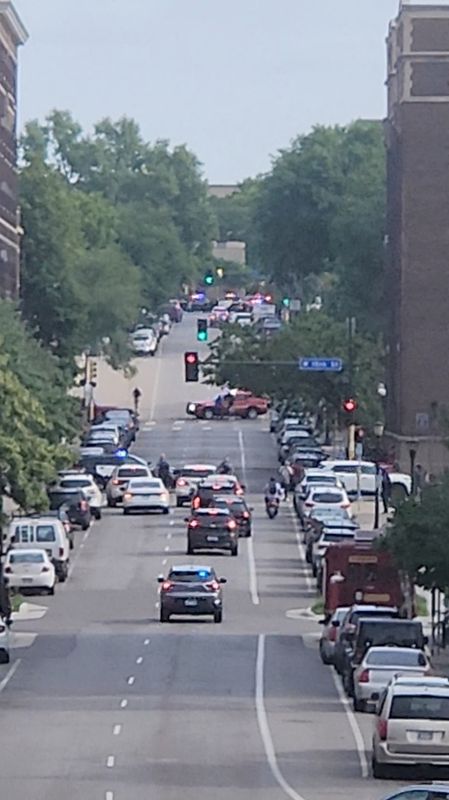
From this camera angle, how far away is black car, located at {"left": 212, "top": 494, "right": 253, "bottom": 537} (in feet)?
241

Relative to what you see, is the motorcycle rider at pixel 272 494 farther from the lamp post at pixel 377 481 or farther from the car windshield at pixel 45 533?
the car windshield at pixel 45 533

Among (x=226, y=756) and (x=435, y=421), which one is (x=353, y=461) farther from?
(x=226, y=756)

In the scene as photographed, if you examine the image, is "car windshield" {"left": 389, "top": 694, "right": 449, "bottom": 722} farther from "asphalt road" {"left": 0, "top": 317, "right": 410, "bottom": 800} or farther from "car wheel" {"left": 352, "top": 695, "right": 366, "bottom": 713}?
"car wheel" {"left": 352, "top": 695, "right": 366, "bottom": 713}

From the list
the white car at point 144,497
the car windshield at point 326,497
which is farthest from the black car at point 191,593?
the white car at point 144,497

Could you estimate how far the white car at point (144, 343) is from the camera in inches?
6270

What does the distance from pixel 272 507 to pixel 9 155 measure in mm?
44789

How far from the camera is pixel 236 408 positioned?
12900cm

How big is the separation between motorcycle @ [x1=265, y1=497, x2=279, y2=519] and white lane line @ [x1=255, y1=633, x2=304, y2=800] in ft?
90.1

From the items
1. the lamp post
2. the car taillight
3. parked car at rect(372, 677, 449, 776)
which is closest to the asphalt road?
parked car at rect(372, 677, 449, 776)

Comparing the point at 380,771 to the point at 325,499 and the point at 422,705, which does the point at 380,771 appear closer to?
the point at 422,705

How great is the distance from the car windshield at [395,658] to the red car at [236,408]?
89.0 meters

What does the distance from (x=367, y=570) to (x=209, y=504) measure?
2134cm

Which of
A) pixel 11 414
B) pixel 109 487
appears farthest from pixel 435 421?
pixel 11 414

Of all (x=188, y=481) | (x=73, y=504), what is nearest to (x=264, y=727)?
(x=73, y=504)
